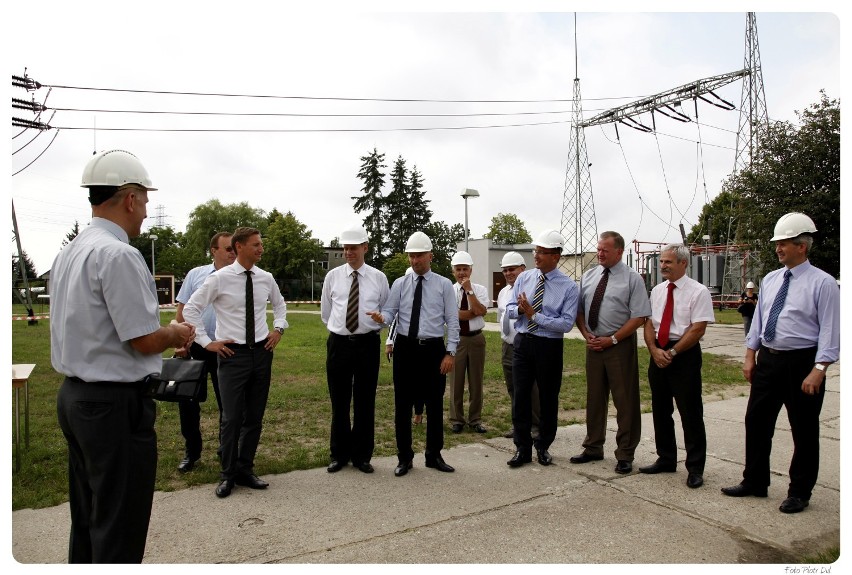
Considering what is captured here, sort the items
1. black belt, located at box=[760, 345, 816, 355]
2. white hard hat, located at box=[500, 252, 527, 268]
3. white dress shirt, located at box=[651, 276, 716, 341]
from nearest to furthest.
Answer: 1. black belt, located at box=[760, 345, 816, 355]
2. white dress shirt, located at box=[651, 276, 716, 341]
3. white hard hat, located at box=[500, 252, 527, 268]

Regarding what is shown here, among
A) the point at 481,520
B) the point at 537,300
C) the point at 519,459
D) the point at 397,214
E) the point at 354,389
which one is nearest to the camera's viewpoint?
the point at 481,520

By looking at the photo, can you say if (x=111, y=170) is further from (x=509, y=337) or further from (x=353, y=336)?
(x=509, y=337)

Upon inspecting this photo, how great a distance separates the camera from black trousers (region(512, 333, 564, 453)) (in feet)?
18.6

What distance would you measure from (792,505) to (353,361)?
12.3 feet

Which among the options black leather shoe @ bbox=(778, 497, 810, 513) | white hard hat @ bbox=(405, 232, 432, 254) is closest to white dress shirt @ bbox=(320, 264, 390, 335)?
white hard hat @ bbox=(405, 232, 432, 254)

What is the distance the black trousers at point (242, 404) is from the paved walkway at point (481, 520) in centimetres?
26

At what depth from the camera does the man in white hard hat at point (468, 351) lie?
23.6ft

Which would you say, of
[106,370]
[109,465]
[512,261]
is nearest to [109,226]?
[106,370]

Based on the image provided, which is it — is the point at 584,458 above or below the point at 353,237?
below

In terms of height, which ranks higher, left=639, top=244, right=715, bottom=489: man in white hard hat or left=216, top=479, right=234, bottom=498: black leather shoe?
left=639, top=244, right=715, bottom=489: man in white hard hat

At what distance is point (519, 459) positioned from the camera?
5.56 m

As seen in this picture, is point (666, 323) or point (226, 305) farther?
point (666, 323)

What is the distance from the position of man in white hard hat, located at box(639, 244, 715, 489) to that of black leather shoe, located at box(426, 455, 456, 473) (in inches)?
70.3

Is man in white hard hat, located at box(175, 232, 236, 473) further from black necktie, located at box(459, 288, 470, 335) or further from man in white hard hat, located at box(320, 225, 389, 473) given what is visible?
black necktie, located at box(459, 288, 470, 335)
